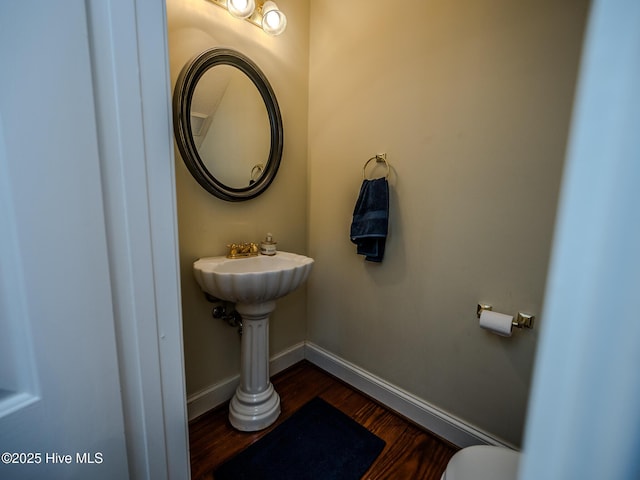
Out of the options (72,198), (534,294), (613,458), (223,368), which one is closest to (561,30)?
(534,294)

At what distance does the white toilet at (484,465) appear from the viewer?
0.79 m

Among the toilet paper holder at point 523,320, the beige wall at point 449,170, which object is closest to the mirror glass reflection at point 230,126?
the beige wall at point 449,170

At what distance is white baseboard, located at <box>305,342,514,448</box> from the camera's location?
1179 millimetres

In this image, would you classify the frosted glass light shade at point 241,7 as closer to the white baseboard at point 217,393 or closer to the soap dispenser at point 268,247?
the soap dispenser at point 268,247

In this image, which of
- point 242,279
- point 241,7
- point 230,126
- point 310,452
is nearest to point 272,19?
point 241,7

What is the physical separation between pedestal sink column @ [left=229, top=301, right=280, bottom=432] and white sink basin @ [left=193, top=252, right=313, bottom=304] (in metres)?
0.16

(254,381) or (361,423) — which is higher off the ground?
(254,381)

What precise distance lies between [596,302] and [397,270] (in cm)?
116

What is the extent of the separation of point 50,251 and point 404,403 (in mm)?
1578

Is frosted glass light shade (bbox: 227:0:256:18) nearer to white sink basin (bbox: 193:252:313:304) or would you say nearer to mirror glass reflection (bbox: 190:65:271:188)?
mirror glass reflection (bbox: 190:65:271:188)

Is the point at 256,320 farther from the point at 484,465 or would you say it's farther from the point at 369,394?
the point at 484,465

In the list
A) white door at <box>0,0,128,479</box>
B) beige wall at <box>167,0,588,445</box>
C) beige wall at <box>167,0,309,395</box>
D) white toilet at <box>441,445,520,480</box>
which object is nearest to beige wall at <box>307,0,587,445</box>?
beige wall at <box>167,0,588,445</box>

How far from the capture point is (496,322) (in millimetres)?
1011

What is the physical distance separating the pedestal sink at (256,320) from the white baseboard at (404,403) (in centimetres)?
46
